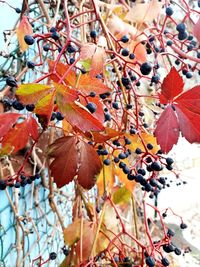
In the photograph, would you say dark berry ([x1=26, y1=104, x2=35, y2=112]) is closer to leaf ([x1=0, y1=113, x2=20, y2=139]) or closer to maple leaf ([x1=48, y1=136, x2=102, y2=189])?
leaf ([x1=0, y1=113, x2=20, y2=139])

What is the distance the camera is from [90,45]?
0.61 meters

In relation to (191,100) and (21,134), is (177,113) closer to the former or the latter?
(191,100)

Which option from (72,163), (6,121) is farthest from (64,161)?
(6,121)

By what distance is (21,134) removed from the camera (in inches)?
26.1

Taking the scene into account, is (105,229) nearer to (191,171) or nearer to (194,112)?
(194,112)

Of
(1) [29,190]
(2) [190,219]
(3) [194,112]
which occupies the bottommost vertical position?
(2) [190,219]

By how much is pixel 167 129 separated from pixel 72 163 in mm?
188

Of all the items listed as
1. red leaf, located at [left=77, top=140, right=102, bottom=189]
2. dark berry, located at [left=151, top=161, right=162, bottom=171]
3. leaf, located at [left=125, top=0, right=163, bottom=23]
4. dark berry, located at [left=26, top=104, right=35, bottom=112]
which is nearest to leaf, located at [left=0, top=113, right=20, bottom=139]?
dark berry, located at [left=26, top=104, right=35, bottom=112]

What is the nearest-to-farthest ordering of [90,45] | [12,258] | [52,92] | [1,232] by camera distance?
[52,92]
[90,45]
[1,232]
[12,258]

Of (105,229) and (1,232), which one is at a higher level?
(105,229)

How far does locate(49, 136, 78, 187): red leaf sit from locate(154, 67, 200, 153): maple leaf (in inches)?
6.7

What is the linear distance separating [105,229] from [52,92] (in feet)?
2.12

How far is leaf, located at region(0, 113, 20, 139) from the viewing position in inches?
21.9

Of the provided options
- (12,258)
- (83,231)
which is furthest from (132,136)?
(12,258)
